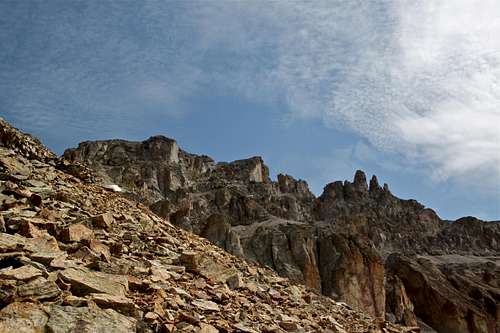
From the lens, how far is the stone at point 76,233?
29.4ft

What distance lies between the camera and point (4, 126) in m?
16.7

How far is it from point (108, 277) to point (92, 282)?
0.51m

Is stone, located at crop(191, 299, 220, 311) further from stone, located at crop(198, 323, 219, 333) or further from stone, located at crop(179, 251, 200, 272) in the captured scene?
stone, located at crop(179, 251, 200, 272)

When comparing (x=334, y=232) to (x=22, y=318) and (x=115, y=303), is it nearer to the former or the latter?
(x=115, y=303)

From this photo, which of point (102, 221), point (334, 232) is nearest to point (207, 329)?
point (102, 221)

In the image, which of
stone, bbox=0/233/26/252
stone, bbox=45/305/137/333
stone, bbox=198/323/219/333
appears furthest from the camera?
stone, bbox=0/233/26/252

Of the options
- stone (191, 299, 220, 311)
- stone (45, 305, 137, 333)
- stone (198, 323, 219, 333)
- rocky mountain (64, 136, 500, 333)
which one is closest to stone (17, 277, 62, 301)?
stone (45, 305, 137, 333)

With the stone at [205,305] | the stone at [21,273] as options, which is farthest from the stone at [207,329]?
the stone at [21,273]

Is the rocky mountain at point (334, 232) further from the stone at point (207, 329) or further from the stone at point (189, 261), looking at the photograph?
the stone at point (207, 329)

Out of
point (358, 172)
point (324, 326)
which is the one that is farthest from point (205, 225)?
point (358, 172)

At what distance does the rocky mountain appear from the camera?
60.4m

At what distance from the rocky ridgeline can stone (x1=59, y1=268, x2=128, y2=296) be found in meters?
0.02

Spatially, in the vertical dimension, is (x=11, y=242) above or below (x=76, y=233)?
below

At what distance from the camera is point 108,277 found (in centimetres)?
734
